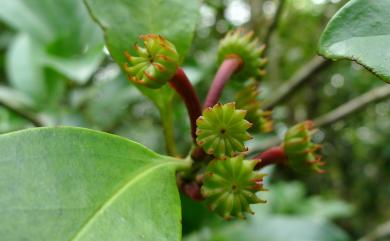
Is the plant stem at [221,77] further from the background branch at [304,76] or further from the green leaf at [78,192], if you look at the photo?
the background branch at [304,76]

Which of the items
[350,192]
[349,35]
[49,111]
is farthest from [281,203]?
[350,192]

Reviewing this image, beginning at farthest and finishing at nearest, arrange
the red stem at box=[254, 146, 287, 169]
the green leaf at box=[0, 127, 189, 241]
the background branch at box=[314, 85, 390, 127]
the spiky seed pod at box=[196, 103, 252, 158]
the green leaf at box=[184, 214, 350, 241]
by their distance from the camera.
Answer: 1. the green leaf at box=[184, 214, 350, 241]
2. the background branch at box=[314, 85, 390, 127]
3. the red stem at box=[254, 146, 287, 169]
4. the spiky seed pod at box=[196, 103, 252, 158]
5. the green leaf at box=[0, 127, 189, 241]

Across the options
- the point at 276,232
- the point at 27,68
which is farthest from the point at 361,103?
the point at 27,68

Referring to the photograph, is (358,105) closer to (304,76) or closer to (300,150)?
(304,76)

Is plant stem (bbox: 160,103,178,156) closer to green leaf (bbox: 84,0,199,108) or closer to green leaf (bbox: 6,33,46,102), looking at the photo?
green leaf (bbox: 84,0,199,108)

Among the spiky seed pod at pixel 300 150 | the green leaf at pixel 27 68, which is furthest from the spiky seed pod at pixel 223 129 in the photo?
the green leaf at pixel 27 68

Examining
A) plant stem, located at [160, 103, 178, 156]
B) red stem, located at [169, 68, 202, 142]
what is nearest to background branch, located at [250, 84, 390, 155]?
plant stem, located at [160, 103, 178, 156]
